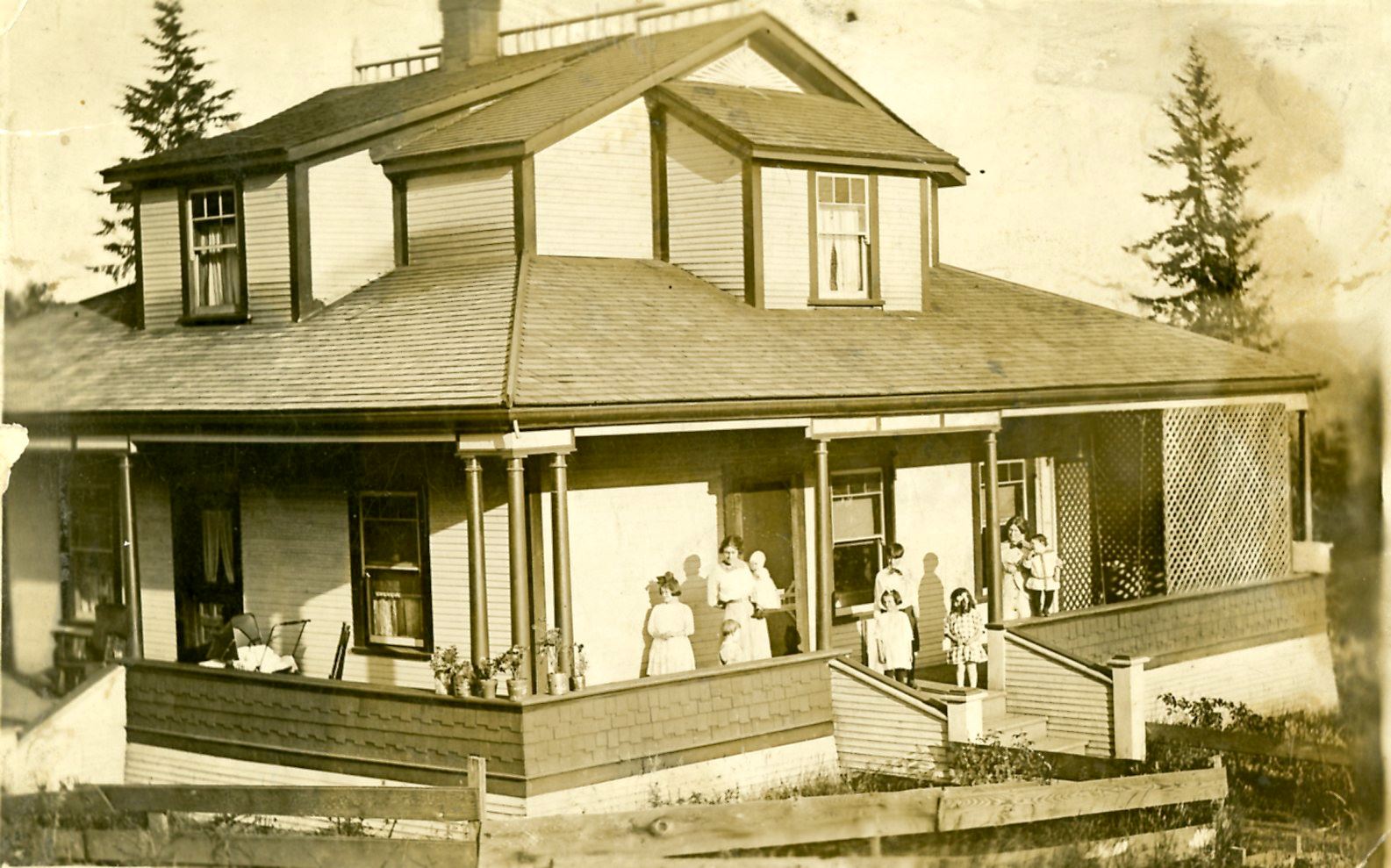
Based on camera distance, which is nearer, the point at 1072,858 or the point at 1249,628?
the point at 1072,858

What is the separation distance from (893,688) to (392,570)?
5.33 m

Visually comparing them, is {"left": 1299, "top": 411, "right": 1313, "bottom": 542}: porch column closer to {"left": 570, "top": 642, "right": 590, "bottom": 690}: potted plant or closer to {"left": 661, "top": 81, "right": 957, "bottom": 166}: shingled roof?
{"left": 661, "top": 81, "right": 957, "bottom": 166}: shingled roof

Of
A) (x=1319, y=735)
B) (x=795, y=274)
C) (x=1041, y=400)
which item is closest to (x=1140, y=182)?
(x=1041, y=400)

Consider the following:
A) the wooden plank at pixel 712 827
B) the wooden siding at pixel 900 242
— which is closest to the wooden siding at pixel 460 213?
the wooden siding at pixel 900 242

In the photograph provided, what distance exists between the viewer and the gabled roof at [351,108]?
18.1 metres

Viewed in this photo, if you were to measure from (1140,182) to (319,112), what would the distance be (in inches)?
388

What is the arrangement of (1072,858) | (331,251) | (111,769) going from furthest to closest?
(331,251)
(111,769)
(1072,858)

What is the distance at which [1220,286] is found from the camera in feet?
74.2

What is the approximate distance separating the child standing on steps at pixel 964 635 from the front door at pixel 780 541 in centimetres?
168

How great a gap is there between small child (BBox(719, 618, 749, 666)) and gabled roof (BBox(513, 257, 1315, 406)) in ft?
7.58

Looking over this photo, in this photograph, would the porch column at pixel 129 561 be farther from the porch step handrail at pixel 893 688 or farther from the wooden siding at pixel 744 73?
the wooden siding at pixel 744 73

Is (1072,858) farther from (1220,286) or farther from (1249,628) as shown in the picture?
(1220,286)

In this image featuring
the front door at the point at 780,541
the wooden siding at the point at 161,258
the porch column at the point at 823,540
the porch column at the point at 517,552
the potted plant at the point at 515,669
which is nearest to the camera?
the potted plant at the point at 515,669

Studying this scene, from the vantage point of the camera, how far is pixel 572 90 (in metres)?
18.8
